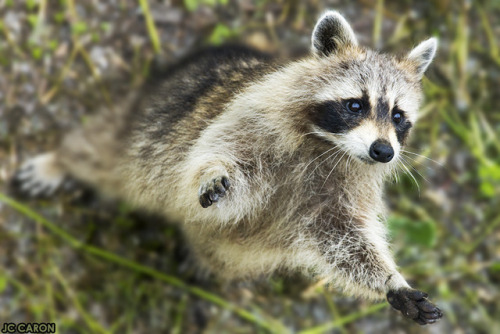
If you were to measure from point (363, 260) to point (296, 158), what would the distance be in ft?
1.63

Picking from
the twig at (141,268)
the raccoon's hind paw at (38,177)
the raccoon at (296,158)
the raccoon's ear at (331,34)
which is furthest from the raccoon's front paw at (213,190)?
the raccoon's hind paw at (38,177)

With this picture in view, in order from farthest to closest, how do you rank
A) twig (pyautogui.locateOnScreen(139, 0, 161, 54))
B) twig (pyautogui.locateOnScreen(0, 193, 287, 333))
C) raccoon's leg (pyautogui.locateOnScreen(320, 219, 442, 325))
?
1. twig (pyautogui.locateOnScreen(139, 0, 161, 54))
2. twig (pyautogui.locateOnScreen(0, 193, 287, 333))
3. raccoon's leg (pyautogui.locateOnScreen(320, 219, 442, 325))

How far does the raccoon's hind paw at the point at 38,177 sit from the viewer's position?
10.2 feet

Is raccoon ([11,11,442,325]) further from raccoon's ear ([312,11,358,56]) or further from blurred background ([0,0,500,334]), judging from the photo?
blurred background ([0,0,500,334])

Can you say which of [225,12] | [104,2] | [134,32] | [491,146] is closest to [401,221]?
[491,146]

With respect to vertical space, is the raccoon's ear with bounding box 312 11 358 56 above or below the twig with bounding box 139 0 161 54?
above

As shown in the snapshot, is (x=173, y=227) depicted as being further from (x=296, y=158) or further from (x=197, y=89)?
(x=296, y=158)

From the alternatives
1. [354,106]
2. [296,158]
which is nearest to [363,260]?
[296,158]

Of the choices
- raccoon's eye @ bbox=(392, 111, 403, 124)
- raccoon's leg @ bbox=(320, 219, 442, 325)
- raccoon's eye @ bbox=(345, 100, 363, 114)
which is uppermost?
raccoon's eye @ bbox=(345, 100, 363, 114)

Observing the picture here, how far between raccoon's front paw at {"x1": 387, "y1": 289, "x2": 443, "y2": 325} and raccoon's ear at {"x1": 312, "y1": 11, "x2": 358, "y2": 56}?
97cm

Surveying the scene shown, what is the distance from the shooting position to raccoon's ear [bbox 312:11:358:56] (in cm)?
215

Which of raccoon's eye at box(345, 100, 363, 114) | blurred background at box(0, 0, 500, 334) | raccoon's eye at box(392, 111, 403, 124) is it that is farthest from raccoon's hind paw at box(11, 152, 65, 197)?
raccoon's eye at box(392, 111, 403, 124)

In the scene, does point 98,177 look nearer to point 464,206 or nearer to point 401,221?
point 401,221

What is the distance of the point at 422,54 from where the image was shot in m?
2.37
